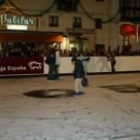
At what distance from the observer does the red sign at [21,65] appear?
25266mm

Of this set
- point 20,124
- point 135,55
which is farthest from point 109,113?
point 135,55

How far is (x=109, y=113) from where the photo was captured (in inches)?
489

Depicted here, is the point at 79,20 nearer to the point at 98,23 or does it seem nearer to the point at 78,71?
the point at 98,23

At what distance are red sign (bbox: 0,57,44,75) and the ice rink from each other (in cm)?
654

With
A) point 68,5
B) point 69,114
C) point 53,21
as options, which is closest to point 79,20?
point 68,5

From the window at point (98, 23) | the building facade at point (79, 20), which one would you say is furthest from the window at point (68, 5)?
the window at point (98, 23)

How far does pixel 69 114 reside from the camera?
12.3 m

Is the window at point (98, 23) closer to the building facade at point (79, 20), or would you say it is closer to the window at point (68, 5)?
the building facade at point (79, 20)

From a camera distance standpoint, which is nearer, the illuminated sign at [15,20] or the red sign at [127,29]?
the illuminated sign at [15,20]

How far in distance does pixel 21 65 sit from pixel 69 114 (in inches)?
544

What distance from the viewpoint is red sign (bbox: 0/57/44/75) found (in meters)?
25.3

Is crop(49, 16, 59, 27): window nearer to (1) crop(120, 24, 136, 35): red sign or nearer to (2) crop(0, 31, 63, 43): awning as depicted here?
(2) crop(0, 31, 63, 43): awning

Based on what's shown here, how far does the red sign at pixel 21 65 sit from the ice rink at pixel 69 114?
6.54 metres

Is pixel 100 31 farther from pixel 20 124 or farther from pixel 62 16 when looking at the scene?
pixel 20 124
